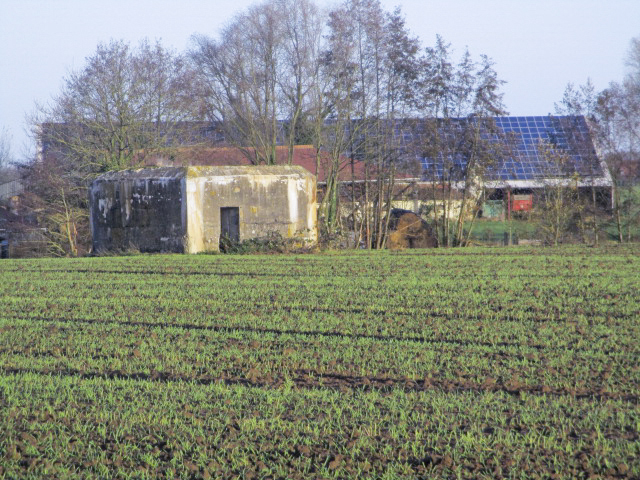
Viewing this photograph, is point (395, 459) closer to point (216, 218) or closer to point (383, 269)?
point (383, 269)

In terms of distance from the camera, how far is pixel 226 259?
20.3 m

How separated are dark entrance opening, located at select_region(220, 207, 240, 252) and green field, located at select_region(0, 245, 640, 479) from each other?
10.00 metres

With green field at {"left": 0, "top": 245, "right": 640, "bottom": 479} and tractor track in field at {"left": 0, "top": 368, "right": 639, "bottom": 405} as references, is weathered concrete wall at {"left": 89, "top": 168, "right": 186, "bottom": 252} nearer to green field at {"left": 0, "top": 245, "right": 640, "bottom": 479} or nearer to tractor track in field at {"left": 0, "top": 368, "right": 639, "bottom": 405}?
green field at {"left": 0, "top": 245, "right": 640, "bottom": 479}

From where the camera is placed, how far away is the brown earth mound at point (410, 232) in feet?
92.8

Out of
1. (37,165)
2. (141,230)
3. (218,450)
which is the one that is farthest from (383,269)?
(37,165)

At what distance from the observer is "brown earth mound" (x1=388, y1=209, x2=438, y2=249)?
28.3m

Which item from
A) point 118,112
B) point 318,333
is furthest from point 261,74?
point 318,333

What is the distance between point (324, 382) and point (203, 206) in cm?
1700

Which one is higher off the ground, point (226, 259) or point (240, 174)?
point (240, 174)

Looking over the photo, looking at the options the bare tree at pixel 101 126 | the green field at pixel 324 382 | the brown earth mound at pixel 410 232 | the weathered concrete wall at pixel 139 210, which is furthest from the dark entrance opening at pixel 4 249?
the green field at pixel 324 382

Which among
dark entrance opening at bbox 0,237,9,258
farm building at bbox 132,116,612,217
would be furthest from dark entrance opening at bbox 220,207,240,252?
dark entrance opening at bbox 0,237,9,258

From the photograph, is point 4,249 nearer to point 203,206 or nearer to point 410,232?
point 203,206

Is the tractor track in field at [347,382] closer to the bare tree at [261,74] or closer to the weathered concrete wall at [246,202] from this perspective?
the weathered concrete wall at [246,202]

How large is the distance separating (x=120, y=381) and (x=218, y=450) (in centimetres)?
199
